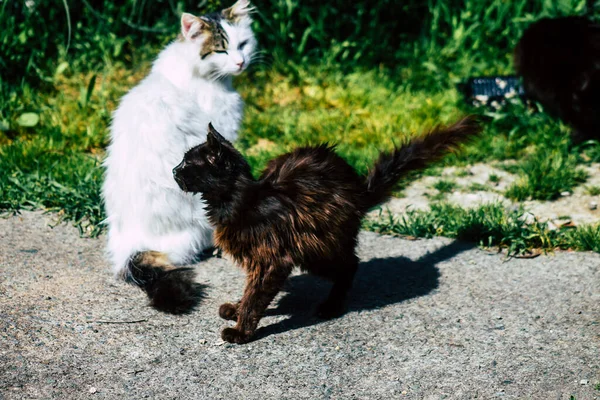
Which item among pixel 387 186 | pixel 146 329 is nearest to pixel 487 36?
pixel 387 186

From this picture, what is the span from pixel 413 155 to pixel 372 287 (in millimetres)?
732

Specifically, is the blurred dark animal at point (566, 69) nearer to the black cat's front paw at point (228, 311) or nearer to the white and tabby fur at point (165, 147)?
the white and tabby fur at point (165, 147)

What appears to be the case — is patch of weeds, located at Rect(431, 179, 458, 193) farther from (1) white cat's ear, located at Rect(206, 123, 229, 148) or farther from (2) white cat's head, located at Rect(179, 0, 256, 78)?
(1) white cat's ear, located at Rect(206, 123, 229, 148)

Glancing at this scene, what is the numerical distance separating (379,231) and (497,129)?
1.81m

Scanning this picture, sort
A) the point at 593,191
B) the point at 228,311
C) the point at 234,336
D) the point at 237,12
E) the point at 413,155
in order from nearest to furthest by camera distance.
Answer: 1. the point at 234,336
2. the point at 228,311
3. the point at 413,155
4. the point at 237,12
5. the point at 593,191

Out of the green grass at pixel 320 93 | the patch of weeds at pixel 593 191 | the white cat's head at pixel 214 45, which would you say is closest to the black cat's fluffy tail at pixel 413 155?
the green grass at pixel 320 93

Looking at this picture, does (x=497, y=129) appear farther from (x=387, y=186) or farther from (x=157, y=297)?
(x=157, y=297)

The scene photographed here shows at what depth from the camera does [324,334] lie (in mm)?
3273

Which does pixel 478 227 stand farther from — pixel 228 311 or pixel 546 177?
pixel 228 311

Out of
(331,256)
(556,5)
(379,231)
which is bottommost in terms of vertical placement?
(379,231)

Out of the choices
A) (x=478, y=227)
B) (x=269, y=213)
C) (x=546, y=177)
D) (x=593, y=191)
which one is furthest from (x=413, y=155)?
(x=593, y=191)

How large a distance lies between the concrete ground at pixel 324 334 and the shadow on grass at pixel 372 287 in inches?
0.4

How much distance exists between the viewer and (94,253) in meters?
4.08

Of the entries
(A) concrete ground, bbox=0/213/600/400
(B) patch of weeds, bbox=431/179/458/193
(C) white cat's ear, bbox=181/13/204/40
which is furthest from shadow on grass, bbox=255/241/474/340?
(C) white cat's ear, bbox=181/13/204/40
